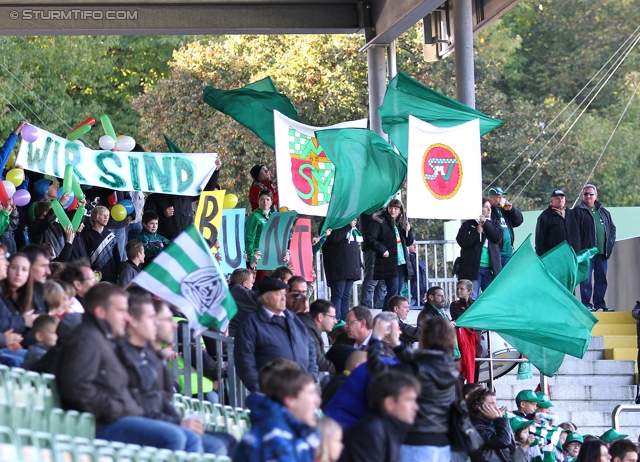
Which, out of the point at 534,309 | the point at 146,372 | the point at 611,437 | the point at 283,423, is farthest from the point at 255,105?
the point at 283,423

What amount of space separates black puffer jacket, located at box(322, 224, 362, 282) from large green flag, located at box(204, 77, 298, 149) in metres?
1.71

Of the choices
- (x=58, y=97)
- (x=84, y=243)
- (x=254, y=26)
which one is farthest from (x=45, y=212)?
(x=58, y=97)

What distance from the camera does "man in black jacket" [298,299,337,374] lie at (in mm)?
10078

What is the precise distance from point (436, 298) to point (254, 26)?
6839mm

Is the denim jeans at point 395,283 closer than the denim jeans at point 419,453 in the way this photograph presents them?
No

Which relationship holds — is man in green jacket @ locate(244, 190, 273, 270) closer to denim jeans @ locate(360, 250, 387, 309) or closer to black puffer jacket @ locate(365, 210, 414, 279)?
black puffer jacket @ locate(365, 210, 414, 279)

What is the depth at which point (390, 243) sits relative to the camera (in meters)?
15.1

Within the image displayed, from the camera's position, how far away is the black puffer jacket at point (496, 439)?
1046 cm

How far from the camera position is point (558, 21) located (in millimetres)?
41500

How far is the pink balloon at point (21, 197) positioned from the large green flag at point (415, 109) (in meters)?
4.40

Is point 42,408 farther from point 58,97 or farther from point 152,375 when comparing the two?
point 58,97

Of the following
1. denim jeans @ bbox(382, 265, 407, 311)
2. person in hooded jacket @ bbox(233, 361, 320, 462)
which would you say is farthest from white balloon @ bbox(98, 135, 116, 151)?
person in hooded jacket @ bbox(233, 361, 320, 462)

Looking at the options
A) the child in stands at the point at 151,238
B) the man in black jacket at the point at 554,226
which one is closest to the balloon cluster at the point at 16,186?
the child in stands at the point at 151,238

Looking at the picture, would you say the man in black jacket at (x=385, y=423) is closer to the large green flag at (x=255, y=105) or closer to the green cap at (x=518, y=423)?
the green cap at (x=518, y=423)
